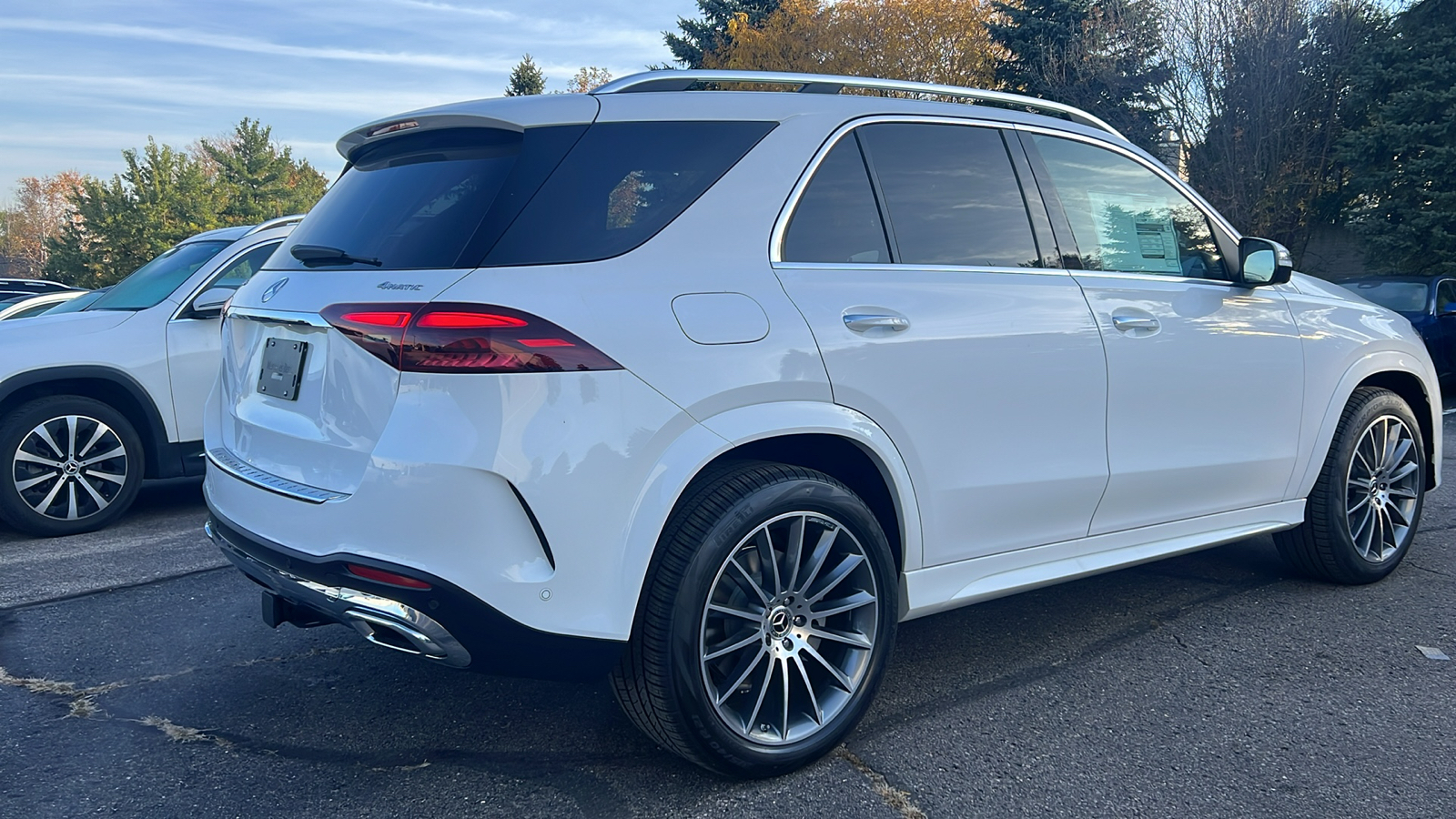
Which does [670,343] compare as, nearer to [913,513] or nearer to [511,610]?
[511,610]

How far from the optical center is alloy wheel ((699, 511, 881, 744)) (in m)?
2.76

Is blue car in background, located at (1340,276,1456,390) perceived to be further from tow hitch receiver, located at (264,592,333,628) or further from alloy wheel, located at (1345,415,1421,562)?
tow hitch receiver, located at (264,592,333,628)

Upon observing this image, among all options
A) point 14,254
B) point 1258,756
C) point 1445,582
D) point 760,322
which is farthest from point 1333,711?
point 14,254

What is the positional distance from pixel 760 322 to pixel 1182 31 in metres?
27.3

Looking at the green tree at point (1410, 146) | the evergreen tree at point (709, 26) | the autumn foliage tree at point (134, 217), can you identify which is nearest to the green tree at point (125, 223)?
the autumn foliage tree at point (134, 217)

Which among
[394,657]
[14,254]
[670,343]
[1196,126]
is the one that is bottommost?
[14,254]

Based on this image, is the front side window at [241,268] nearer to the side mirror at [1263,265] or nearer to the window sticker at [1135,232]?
the window sticker at [1135,232]

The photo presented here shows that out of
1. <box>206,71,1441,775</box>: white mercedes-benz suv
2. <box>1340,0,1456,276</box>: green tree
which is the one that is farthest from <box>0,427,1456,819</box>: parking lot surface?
<box>1340,0,1456,276</box>: green tree

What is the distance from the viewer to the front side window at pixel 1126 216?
3.68 metres

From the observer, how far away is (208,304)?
6.11m

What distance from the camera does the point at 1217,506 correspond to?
4.02 metres

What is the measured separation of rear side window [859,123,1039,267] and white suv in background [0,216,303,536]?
13.2ft

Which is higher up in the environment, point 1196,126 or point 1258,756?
point 1196,126

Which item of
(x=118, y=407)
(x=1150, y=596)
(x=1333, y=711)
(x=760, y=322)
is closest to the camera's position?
(x=760, y=322)
